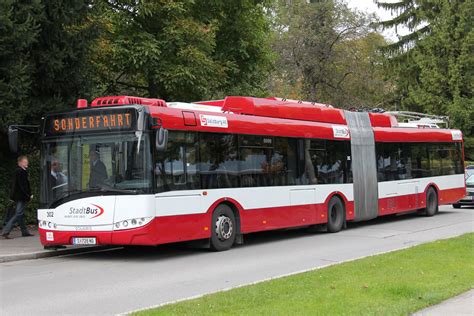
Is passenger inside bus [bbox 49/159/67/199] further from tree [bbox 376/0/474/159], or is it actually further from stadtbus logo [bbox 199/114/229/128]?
tree [bbox 376/0/474/159]

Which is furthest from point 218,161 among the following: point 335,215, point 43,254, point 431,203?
point 431,203

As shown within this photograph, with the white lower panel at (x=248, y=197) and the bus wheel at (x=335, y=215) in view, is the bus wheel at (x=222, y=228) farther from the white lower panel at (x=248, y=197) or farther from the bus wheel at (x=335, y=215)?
the bus wheel at (x=335, y=215)

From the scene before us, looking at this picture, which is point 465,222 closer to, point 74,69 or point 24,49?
point 74,69

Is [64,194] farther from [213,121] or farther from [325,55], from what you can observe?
[325,55]

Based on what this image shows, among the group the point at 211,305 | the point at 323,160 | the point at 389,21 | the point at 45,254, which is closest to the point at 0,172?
the point at 45,254

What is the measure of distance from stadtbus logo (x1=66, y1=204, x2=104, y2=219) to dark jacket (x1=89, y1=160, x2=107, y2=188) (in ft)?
1.39

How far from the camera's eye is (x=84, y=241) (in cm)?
1178

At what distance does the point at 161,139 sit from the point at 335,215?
7891 millimetres

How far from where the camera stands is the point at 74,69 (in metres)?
16.6

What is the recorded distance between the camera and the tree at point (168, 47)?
18.7m

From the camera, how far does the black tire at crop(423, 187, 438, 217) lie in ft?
72.7

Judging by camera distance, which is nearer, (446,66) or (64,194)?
(64,194)

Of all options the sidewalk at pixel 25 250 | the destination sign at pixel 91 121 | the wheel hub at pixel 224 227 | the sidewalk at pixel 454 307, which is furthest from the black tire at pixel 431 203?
the sidewalk at pixel 454 307

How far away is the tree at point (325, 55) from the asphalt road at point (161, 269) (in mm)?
27755
